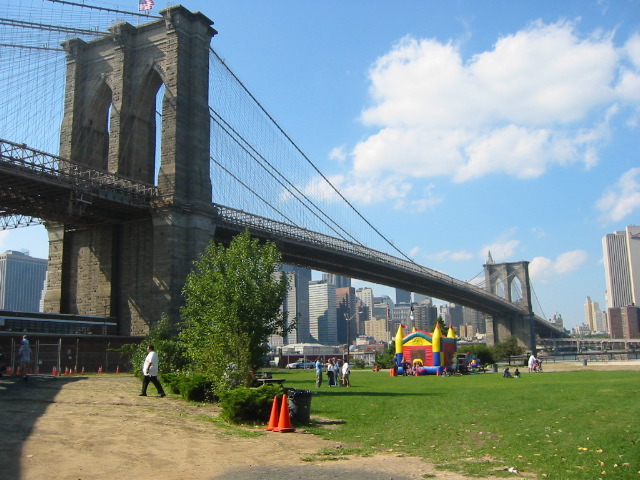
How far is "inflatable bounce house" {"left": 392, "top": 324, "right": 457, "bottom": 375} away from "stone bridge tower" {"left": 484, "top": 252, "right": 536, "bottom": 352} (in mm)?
58980

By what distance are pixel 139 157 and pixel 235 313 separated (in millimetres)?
30857

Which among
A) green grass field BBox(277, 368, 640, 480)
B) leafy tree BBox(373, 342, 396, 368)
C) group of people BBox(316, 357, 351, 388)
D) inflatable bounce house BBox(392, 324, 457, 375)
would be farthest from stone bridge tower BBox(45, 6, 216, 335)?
leafy tree BBox(373, 342, 396, 368)

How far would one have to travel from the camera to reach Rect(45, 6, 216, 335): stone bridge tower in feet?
143

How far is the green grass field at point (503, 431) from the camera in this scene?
9.61m

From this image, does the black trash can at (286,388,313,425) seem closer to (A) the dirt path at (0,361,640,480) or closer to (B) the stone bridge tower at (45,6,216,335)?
(A) the dirt path at (0,361,640,480)

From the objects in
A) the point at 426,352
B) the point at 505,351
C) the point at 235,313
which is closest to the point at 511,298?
the point at 505,351

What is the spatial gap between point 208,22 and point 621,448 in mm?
44661

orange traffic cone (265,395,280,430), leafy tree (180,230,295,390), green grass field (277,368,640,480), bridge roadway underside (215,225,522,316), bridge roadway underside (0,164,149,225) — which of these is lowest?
green grass field (277,368,640,480)

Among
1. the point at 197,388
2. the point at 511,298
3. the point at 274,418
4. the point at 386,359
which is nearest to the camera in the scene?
the point at 274,418

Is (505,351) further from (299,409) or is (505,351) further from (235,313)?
(299,409)

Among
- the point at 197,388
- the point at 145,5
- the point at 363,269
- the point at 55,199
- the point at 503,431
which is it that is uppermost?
the point at 145,5

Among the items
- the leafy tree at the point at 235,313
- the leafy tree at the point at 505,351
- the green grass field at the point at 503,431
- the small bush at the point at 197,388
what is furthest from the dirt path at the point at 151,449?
Answer: the leafy tree at the point at 505,351

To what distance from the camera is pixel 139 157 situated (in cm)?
4775

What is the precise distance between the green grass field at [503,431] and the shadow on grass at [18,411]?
5030mm
